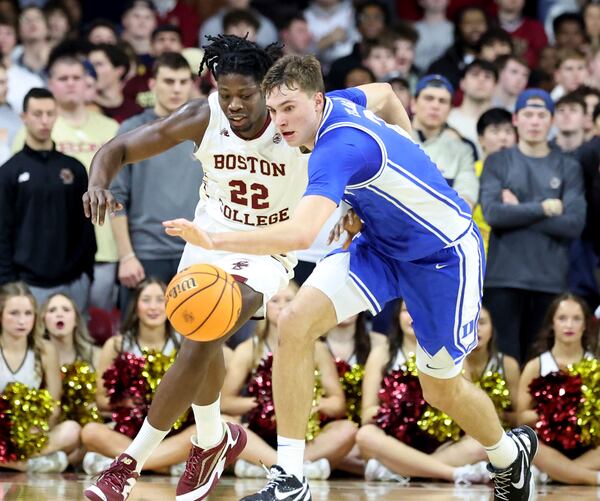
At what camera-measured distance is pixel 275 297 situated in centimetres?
894

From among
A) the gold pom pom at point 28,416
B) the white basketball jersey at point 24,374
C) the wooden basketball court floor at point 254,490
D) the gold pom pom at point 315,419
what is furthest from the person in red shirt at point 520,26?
the gold pom pom at point 28,416

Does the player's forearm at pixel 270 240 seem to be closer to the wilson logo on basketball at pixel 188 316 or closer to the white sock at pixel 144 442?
the wilson logo on basketball at pixel 188 316

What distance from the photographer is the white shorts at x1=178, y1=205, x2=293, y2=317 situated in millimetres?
6527

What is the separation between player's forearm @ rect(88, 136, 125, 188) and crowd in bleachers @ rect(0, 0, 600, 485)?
259 centimetres

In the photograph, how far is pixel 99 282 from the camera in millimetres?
9867

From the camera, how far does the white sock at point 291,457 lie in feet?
19.2

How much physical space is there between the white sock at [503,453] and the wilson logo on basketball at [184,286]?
1.95m

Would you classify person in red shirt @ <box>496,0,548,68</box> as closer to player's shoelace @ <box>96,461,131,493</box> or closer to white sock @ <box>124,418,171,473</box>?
white sock @ <box>124,418,171,473</box>

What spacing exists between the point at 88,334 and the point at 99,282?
65cm

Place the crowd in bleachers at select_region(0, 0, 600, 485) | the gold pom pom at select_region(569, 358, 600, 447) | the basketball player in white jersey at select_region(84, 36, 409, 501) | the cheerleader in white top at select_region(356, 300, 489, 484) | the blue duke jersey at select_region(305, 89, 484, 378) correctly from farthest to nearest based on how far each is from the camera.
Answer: the crowd in bleachers at select_region(0, 0, 600, 485)
the gold pom pom at select_region(569, 358, 600, 447)
the cheerleader in white top at select_region(356, 300, 489, 484)
the basketball player in white jersey at select_region(84, 36, 409, 501)
the blue duke jersey at select_region(305, 89, 484, 378)

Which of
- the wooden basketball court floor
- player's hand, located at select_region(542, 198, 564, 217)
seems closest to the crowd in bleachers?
player's hand, located at select_region(542, 198, 564, 217)

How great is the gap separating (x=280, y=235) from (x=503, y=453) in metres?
2.11

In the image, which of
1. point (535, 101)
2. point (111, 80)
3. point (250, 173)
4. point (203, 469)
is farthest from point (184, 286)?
point (111, 80)

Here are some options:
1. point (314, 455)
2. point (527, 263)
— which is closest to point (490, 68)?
point (527, 263)
